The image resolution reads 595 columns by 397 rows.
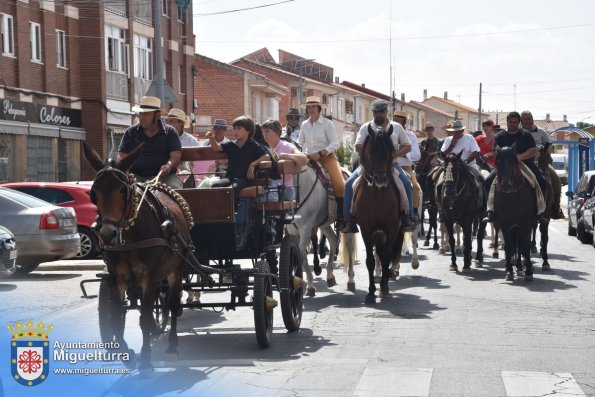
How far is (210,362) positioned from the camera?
30.2 ft

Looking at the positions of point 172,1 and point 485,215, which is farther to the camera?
point 172,1

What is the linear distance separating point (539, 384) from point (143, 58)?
38.4m

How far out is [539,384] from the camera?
8133 millimetres

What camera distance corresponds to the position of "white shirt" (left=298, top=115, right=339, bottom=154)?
14664mm

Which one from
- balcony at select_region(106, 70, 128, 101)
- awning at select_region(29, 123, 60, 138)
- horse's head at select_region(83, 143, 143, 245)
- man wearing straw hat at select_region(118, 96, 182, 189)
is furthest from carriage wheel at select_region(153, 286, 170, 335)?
balcony at select_region(106, 70, 128, 101)

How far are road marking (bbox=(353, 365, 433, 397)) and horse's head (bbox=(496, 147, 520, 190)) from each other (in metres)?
7.40

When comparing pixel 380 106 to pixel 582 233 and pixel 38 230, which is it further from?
pixel 582 233

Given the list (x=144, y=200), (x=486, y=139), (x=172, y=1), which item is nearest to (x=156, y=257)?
(x=144, y=200)

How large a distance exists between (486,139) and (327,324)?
38.1 ft

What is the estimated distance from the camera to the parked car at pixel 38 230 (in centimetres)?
1734

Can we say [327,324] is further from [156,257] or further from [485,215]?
[485,215]

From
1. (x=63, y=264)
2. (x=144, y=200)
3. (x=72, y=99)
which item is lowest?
(x=63, y=264)

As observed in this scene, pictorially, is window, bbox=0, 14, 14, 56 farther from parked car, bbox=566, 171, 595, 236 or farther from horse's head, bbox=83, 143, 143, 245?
horse's head, bbox=83, 143, 143, 245

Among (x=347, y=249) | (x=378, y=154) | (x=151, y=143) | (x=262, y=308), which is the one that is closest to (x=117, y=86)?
(x=347, y=249)
